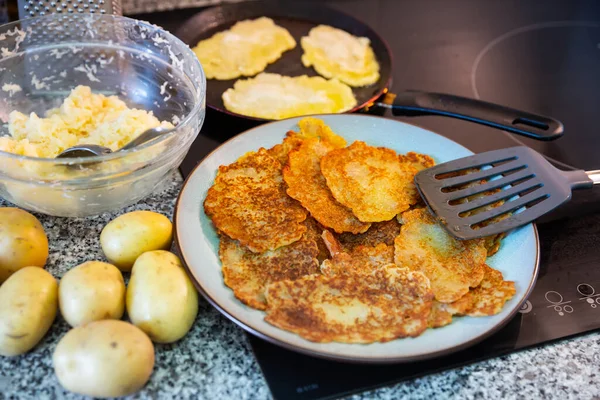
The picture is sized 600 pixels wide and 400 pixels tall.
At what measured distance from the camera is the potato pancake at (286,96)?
173 cm

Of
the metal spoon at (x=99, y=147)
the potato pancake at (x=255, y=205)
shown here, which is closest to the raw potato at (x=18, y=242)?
the metal spoon at (x=99, y=147)

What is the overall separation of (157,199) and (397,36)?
1.25 meters

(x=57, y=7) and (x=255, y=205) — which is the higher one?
(x=57, y=7)

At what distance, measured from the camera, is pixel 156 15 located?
2105 millimetres

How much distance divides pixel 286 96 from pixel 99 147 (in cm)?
68

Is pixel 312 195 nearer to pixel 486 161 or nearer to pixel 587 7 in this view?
pixel 486 161

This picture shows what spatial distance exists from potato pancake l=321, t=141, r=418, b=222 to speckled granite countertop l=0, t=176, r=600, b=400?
377 mm

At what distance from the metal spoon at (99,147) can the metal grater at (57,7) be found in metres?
0.59

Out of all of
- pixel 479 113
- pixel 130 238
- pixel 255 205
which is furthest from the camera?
pixel 479 113

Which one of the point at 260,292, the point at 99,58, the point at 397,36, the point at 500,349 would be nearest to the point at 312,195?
the point at 260,292

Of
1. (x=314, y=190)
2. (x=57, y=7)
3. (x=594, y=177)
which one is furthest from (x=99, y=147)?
Result: (x=594, y=177)

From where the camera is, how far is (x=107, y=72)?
1653 millimetres

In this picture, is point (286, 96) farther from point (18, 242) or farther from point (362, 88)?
point (18, 242)

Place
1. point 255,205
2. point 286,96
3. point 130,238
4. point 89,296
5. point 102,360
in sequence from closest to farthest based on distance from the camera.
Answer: point 102,360 < point 89,296 < point 130,238 < point 255,205 < point 286,96
